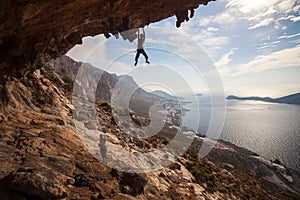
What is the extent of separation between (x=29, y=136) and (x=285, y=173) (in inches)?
2555

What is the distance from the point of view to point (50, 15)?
26.3 feet

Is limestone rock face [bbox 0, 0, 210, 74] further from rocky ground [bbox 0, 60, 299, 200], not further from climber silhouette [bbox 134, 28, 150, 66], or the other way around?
→ rocky ground [bbox 0, 60, 299, 200]

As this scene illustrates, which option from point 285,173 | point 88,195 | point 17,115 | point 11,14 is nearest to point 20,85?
point 17,115

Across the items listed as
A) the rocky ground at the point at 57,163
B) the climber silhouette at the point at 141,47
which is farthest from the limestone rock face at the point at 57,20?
the rocky ground at the point at 57,163

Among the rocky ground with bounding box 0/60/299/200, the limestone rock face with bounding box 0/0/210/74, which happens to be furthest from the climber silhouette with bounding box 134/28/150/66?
the rocky ground with bounding box 0/60/299/200

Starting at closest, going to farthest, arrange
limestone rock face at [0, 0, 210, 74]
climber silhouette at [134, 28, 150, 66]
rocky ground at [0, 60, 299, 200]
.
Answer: limestone rock face at [0, 0, 210, 74], rocky ground at [0, 60, 299, 200], climber silhouette at [134, 28, 150, 66]

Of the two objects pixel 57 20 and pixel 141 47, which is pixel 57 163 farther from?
pixel 141 47

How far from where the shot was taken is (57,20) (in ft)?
28.8

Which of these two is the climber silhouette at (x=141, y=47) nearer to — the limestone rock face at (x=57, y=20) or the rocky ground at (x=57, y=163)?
the limestone rock face at (x=57, y=20)

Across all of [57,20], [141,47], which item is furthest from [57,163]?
[141,47]

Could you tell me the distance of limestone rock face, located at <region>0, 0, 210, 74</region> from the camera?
725cm

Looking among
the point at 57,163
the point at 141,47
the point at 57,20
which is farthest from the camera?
the point at 141,47

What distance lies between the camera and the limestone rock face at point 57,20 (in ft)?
23.8

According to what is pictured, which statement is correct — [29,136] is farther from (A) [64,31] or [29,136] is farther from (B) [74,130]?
(A) [64,31]
